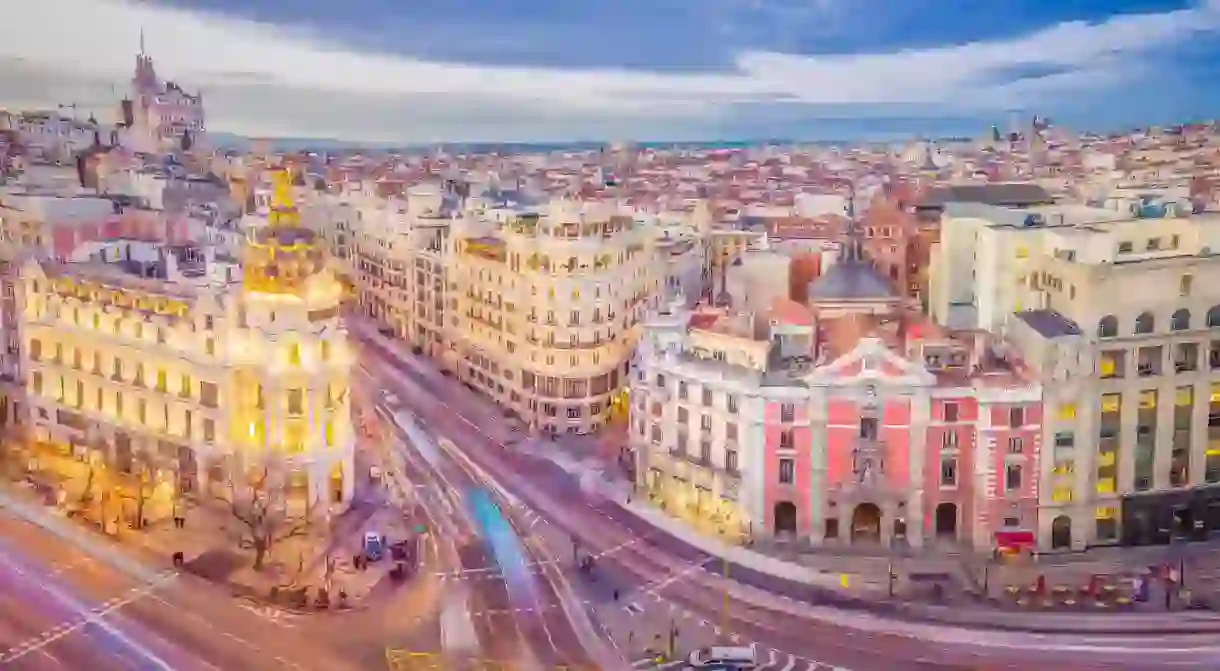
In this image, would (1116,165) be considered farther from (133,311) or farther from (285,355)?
(133,311)

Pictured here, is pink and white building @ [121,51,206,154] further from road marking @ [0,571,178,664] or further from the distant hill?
road marking @ [0,571,178,664]

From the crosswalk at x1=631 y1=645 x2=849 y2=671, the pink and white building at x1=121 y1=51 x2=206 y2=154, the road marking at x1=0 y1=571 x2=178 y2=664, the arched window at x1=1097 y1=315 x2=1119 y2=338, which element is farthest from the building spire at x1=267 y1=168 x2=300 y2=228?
the arched window at x1=1097 y1=315 x2=1119 y2=338

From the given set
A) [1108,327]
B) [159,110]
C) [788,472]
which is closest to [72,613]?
[159,110]

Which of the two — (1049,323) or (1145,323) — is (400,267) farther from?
(1145,323)

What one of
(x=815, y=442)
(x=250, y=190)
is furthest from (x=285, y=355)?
(x=815, y=442)

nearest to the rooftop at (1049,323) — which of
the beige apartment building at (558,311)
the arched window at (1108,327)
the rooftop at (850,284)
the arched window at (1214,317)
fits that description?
the arched window at (1108,327)

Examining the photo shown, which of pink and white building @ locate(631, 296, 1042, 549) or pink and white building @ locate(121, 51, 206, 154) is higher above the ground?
pink and white building @ locate(121, 51, 206, 154)
